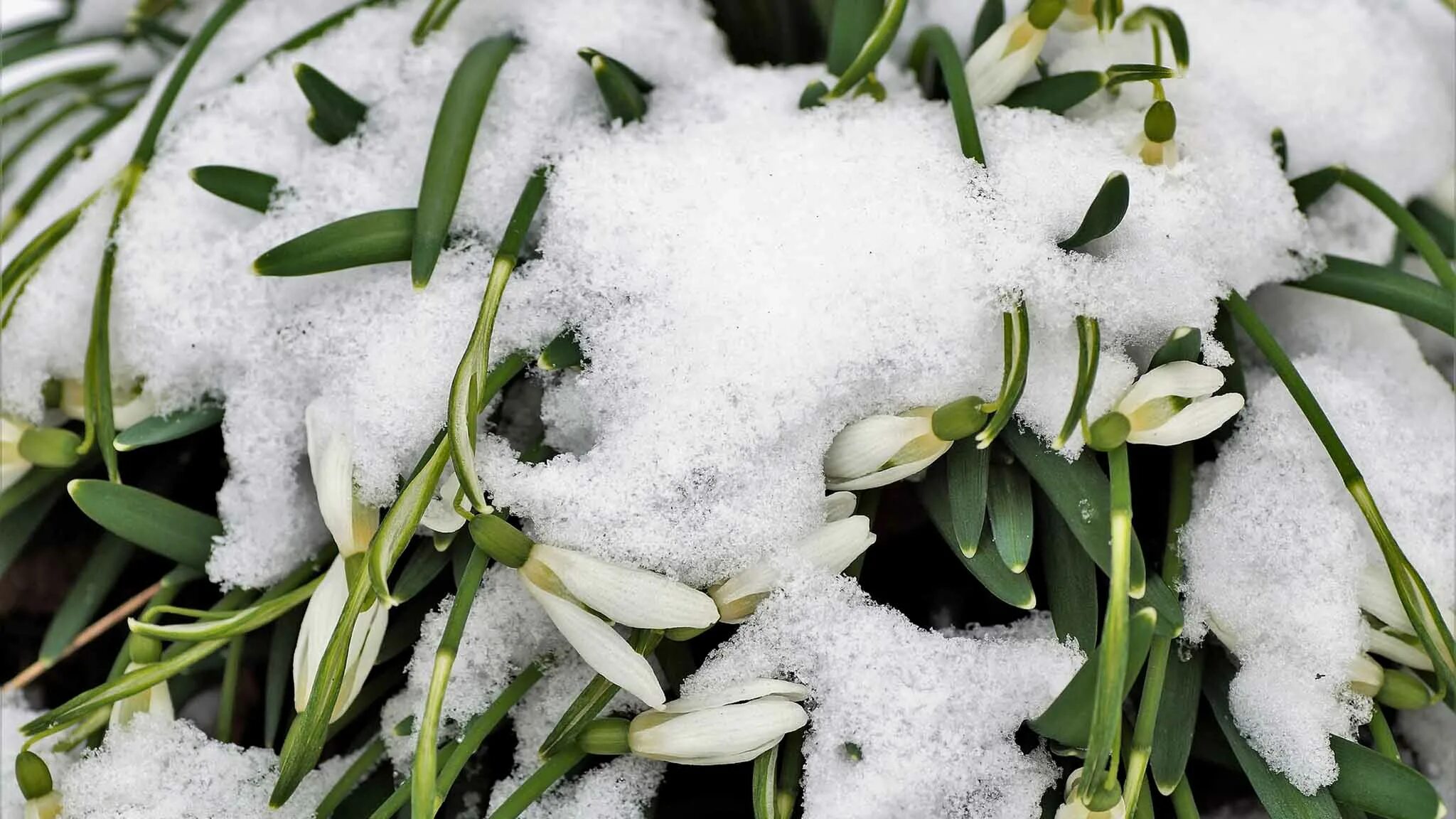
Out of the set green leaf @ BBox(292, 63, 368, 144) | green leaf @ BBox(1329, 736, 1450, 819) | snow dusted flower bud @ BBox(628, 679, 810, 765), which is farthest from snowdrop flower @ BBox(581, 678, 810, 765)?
green leaf @ BBox(292, 63, 368, 144)

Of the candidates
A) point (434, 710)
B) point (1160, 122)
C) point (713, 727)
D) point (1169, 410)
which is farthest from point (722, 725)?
point (1160, 122)

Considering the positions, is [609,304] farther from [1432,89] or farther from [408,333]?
[1432,89]

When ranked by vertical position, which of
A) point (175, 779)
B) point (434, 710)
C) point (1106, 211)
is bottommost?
point (175, 779)

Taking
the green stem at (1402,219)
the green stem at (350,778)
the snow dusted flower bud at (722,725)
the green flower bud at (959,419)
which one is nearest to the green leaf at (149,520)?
the green stem at (350,778)

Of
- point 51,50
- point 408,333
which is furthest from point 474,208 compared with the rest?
point 51,50

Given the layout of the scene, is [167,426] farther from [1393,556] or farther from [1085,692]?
[1393,556]

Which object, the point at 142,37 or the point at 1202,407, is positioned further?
the point at 142,37
